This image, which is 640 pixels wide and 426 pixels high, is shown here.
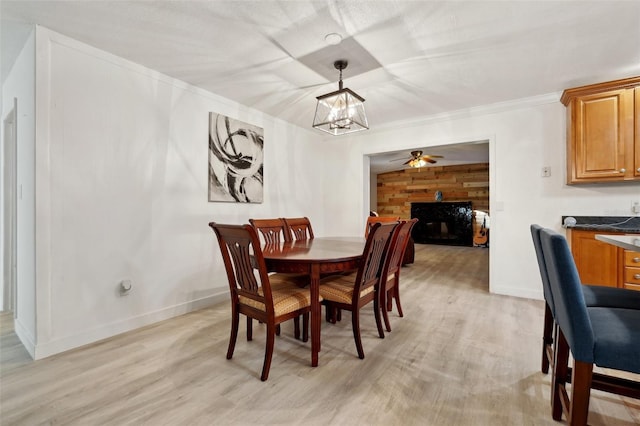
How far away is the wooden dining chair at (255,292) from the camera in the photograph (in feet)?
5.55

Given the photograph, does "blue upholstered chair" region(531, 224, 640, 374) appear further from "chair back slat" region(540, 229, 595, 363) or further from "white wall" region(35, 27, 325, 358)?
"white wall" region(35, 27, 325, 358)

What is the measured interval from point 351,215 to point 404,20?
3140 mm

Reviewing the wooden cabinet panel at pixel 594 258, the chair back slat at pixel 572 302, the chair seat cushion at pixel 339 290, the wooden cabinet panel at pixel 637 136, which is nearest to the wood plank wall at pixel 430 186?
the wooden cabinet panel at pixel 637 136

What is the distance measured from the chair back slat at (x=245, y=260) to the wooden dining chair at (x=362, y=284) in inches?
19.7

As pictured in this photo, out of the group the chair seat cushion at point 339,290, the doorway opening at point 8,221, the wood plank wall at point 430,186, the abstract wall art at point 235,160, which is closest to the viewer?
the chair seat cushion at point 339,290

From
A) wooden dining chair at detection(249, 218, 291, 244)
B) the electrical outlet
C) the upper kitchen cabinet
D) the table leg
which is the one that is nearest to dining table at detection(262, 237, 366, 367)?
the table leg

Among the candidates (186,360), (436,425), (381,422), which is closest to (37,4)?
(186,360)

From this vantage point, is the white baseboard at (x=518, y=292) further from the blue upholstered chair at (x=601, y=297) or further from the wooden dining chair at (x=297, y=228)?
the wooden dining chair at (x=297, y=228)

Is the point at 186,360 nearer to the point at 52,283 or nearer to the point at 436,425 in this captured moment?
the point at 52,283

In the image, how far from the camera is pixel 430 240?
29.5 feet

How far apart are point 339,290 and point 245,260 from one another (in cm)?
69

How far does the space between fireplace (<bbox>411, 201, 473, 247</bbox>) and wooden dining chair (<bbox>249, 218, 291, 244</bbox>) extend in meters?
6.32

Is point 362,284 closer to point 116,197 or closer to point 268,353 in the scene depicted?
point 268,353

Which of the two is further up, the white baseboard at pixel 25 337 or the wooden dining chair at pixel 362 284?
the wooden dining chair at pixel 362 284
